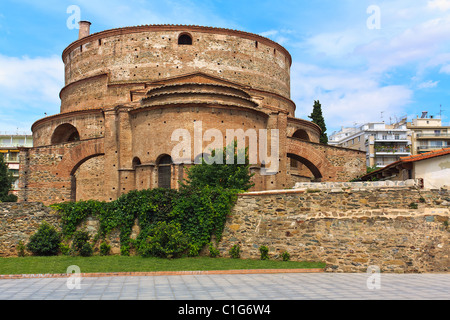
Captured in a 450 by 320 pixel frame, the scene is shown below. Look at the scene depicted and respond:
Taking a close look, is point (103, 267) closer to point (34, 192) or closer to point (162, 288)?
point (162, 288)

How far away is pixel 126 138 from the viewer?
23.5 meters

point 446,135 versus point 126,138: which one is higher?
point 446,135

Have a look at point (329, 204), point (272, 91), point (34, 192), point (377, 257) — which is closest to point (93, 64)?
point (34, 192)

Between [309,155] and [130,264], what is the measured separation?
15.8 meters

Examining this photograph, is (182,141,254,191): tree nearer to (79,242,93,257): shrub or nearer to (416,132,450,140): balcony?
(79,242,93,257): shrub

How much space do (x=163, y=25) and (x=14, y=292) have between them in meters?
23.7

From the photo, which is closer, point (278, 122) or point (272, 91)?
point (278, 122)

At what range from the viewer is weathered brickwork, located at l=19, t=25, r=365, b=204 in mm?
22234

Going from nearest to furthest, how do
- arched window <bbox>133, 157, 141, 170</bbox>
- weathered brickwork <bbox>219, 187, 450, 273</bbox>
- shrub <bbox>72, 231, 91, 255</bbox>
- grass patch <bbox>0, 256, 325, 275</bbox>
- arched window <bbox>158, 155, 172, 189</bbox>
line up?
weathered brickwork <bbox>219, 187, 450, 273</bbox> < grass patch <bbox>0, 256, 325, 275</bbox> < shrub <bbox>72, 231, 91, 255</bbox> < arched window <bbox>158, 155, 172, 189</bbox> < arched window <bbox>133, 157, 141, 170</bbox>

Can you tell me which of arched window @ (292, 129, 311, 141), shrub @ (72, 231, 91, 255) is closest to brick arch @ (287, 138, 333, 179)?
arched window @ (292, 129, 311, 141)

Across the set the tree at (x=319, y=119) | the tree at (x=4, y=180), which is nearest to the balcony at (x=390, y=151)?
the tree at (x=319, y=119)

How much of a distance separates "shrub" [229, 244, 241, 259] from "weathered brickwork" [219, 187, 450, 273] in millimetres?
1518

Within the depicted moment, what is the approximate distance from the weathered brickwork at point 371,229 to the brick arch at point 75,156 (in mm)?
14656

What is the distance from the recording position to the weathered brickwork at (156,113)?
22.2m
